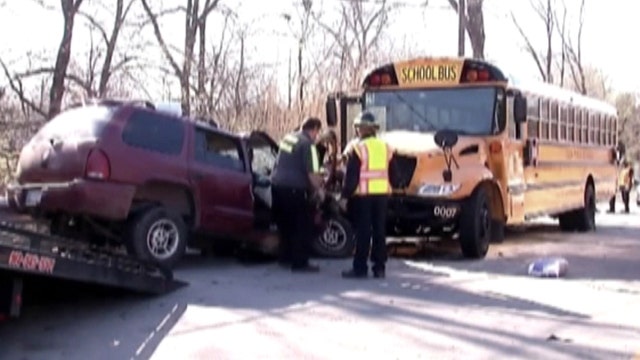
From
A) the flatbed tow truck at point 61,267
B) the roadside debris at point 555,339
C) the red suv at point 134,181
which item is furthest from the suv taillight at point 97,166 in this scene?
the roadside debris at point 555,339

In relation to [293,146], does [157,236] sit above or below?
below

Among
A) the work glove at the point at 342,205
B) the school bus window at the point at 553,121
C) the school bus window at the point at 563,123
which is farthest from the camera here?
the school bus window at the point at 563,123

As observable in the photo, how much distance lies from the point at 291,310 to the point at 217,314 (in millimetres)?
651

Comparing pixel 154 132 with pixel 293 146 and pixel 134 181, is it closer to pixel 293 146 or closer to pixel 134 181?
pixel 134 181

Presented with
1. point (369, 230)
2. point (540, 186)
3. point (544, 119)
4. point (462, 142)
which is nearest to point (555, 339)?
point (369, 230)

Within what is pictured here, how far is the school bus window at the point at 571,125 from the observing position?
19.5 m

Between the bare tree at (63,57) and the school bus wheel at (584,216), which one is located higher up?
the bare tree at (63,57)

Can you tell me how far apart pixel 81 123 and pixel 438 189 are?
4860mm

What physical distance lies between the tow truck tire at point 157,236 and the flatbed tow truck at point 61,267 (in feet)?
3.88

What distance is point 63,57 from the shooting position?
83.7ft

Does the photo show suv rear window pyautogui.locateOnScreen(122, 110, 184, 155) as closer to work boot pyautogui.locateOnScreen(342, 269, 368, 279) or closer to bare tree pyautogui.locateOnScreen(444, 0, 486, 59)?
work boot pyautogui.locateOnScreen(342, 269, 368, 279)

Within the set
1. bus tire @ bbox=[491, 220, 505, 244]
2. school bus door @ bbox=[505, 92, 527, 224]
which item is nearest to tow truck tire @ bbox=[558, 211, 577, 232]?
bus tire @ bbox=[491, 220, 505, 244]

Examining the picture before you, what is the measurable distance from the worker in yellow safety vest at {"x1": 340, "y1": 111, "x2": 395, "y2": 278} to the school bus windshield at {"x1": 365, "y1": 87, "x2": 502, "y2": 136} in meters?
3.37

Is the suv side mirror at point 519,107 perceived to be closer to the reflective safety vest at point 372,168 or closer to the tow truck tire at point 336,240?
the tow truck tire at point 336,240
